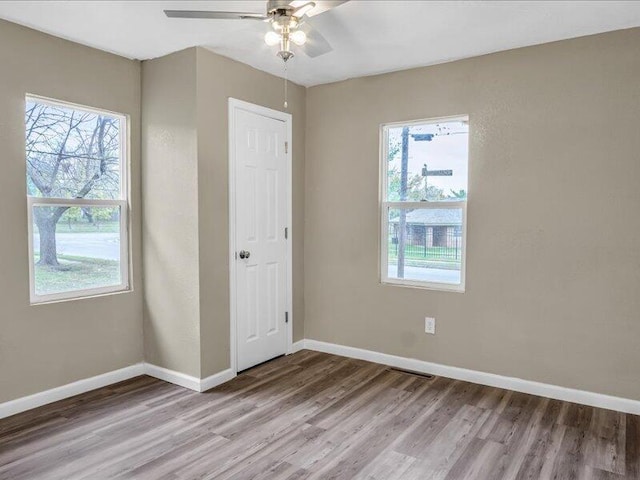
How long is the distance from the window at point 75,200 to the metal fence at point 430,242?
7.23ft

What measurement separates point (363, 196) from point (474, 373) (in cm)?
170

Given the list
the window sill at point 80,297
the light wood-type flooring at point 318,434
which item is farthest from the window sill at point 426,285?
the window sill at point 80,297

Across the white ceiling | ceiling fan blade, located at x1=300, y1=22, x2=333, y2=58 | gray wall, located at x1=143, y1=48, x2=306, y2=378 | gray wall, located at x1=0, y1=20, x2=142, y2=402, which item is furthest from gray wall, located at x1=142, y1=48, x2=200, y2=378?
ceiling fan blade, located at x1=300, y1=22, x2=333, y2=58

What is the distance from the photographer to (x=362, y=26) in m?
2.85

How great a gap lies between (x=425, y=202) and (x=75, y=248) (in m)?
2.68

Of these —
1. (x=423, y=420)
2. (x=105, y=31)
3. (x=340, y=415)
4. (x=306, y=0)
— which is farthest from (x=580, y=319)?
(x=105, y=31)

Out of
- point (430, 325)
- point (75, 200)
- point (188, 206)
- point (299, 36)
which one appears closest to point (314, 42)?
point (299, 36)

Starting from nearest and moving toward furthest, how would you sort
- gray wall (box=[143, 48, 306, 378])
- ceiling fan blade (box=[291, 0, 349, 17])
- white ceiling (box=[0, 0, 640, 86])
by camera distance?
1. ceiling fan blade (box=[291, 0, 349, 17])
2. white ceiling (box=[0, 0, 640, 86])
3. gray wall (box=[143, 48, 306, 378])

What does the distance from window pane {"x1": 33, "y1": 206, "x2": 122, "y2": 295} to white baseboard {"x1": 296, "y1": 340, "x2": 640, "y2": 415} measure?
1.91 m

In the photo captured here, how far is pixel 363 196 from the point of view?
400 cm

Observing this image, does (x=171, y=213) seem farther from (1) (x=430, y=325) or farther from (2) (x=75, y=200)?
(1) (x=430, y=325)

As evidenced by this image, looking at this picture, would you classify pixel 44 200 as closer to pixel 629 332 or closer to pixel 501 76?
pixel 501 76

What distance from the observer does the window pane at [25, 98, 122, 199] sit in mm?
3023

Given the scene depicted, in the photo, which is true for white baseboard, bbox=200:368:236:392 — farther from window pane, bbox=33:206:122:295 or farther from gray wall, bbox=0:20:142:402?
window pane, bbox=33:206:122:295
